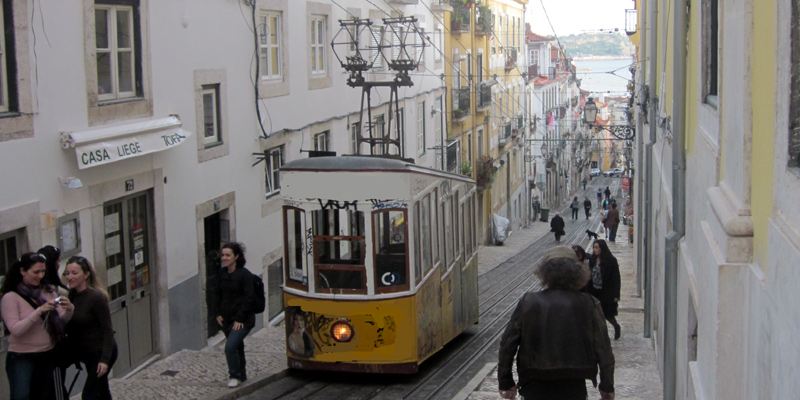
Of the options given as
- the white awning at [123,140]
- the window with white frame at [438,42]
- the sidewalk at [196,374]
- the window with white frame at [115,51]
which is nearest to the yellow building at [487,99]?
the window with white frame at [438,42]

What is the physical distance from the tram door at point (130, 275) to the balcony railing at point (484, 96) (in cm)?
2765

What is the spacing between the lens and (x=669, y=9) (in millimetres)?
12680

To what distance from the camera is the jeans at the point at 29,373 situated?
7.62m

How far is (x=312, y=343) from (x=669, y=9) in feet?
18.7

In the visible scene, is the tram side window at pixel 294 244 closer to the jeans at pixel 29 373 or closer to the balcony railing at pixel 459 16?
the jeans at pixel 29 373

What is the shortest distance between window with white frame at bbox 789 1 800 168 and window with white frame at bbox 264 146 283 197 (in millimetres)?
13713

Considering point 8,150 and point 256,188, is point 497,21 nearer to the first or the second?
point 256,188

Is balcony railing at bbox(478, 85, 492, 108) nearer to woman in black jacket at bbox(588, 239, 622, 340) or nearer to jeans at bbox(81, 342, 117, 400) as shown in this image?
woman in black jacket at bbox(588, 239, 622, 340)

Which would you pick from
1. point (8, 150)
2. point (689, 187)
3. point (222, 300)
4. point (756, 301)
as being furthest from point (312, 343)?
point (756, 301)

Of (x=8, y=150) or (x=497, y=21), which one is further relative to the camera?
(x=497, y=21)

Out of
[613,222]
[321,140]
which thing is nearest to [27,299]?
[321,140]

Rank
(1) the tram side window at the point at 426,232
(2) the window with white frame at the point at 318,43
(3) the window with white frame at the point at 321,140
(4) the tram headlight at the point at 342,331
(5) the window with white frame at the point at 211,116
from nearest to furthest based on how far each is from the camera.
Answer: (4) the tram headlight at the point at 342,331
(1) the tram side window at the point at 426,232
(5) the window with white frame at the point at 211,116
(3) the window with white frame at the point at 321,140
(2) the window with white frame at the point at 318,43

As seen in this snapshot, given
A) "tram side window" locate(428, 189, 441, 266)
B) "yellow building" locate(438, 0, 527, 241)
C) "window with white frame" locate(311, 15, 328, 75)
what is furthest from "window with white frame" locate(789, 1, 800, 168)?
"yellow building" locate(438, 0, 527, 241)

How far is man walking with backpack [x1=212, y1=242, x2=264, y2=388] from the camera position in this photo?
10.4 m
